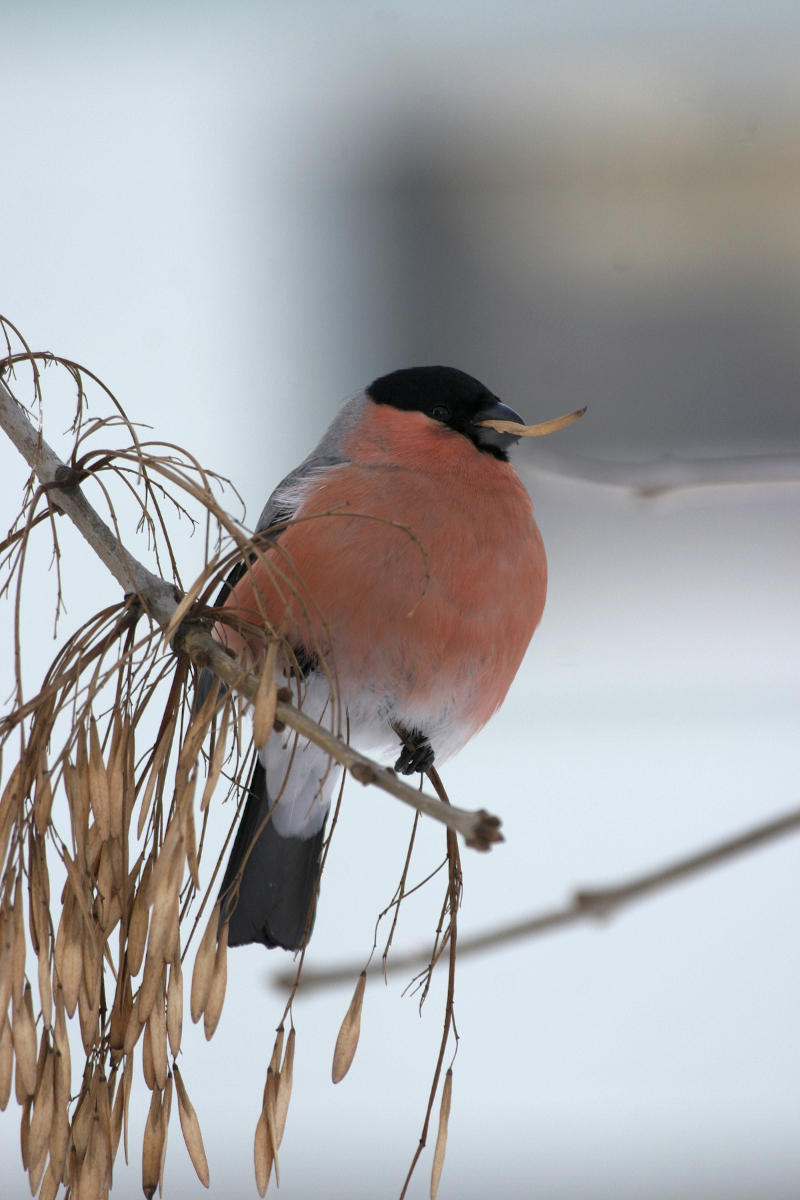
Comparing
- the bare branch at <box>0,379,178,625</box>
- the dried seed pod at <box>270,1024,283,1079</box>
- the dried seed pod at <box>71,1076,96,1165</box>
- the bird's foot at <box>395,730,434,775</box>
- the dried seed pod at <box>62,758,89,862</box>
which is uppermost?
the bare branch at <box>0,379,178,625</box>

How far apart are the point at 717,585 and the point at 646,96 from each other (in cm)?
74

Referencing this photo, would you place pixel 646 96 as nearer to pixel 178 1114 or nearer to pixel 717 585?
pixel 717 585

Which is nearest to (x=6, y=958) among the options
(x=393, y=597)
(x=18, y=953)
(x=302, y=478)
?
(x=18, y=953)

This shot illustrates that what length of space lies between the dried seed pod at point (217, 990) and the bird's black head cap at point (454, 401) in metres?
0.45

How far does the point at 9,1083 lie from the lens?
0.44 meters

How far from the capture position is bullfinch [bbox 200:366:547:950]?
679 millimetres

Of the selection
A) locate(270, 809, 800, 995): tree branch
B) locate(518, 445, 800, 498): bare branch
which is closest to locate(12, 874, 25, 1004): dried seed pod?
locate(270, 809, 800, 995): tree branch

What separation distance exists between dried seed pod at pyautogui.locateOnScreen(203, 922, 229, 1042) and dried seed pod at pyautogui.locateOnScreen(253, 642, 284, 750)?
0.12 m

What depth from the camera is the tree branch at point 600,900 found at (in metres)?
0.65

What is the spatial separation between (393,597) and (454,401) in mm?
212

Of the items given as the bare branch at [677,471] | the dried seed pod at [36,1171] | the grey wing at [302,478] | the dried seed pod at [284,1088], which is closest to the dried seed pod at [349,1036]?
the dried seed pod at [284,1088]

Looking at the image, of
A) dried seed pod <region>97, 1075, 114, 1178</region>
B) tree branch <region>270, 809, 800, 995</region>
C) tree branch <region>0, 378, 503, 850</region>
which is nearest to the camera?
tree branch <region>0, 378, 503, 850</region>

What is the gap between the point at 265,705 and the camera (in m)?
0.40

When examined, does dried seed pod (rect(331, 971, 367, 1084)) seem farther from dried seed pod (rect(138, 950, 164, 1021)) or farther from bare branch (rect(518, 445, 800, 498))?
bare branch (rect(518, 445, 800, 498))
